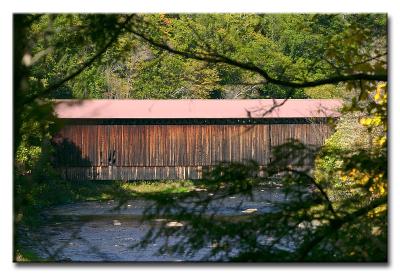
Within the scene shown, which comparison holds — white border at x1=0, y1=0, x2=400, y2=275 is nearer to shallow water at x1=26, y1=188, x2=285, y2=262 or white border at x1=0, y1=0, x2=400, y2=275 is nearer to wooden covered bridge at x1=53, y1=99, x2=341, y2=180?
shallow water at x1=26, y1=188, x2=285, y2=262

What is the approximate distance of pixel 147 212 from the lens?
2354mm

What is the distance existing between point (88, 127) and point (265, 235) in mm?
12916

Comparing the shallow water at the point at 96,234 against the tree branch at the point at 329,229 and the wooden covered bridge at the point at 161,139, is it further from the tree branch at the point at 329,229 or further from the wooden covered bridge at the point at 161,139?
the tree branch at the point at 329,229

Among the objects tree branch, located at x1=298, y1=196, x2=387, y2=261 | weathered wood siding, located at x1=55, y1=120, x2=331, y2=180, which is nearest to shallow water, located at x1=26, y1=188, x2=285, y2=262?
weathered wood siding, located at x1=55, y1=120, x2=331, y2=180

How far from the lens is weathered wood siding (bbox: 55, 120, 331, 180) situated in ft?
48.6

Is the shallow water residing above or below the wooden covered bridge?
below

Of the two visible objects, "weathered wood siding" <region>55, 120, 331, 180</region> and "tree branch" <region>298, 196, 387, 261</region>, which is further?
"weathered wood siding" <region>55, 120, 331, 180</region>

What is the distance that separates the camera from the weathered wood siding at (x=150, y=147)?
1482 cm
